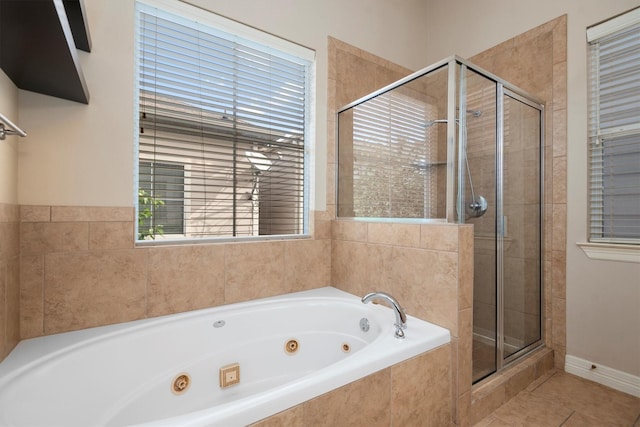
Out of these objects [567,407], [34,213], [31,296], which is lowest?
[567,407]

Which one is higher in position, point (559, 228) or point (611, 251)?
point (559, 228)

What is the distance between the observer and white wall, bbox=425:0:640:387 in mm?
1727

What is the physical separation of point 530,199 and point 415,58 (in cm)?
166

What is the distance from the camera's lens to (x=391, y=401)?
1.16 m

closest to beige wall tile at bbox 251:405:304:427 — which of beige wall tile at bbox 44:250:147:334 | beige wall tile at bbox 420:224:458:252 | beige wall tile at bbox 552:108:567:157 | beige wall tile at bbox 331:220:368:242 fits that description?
beige wall tile at bbox 420:224:458:252

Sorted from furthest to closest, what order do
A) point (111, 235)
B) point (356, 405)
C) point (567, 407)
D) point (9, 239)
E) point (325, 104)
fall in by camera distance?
point (325, 104)
point (567, 407)
point (111, 235)
point (9, 239)
point (356, 405)

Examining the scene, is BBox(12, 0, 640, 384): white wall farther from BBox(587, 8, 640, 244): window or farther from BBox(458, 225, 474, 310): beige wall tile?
BBox(458, 225, 474, 310): beige wall tile

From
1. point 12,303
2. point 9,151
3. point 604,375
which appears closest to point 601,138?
point 604,375

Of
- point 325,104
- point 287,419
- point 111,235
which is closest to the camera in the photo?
point 287,419

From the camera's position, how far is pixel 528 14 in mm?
2137

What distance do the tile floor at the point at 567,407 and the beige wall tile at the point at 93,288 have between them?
1.86 metres

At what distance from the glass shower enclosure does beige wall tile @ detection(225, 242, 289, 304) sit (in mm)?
610

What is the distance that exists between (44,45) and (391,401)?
1.76m

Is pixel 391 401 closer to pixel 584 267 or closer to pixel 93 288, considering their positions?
pixel 93 288
